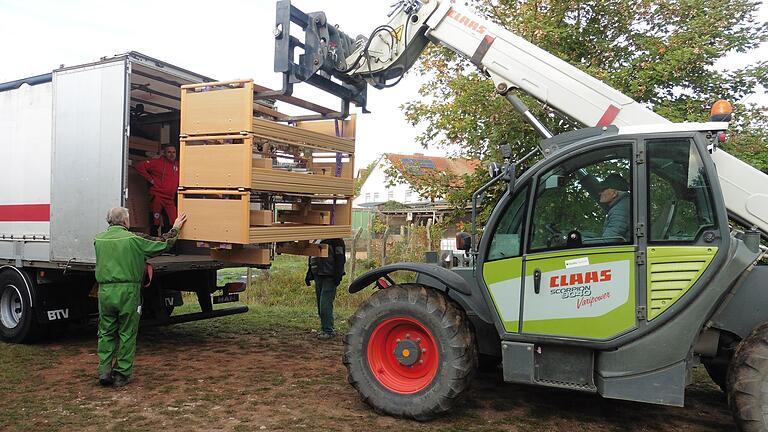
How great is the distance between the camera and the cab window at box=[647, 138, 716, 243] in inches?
153

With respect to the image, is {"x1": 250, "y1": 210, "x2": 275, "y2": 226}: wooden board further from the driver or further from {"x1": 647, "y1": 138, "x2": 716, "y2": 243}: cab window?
{"x1": 647, "y1": 138, "x2": 716, "y2": 243}: cab window

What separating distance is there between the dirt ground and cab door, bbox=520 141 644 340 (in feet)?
3.27

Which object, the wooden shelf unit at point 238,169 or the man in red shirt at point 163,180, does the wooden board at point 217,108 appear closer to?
the wooden shelf unit at point 238,169

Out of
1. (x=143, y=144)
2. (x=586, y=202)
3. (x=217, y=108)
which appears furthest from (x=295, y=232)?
(x=143, y=144)

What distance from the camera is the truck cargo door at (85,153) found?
5.91 meters

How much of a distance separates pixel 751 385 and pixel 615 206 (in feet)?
4.69

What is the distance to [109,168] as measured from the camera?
5965 mm

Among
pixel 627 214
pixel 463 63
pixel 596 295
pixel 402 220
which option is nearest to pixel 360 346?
pixel 596 295

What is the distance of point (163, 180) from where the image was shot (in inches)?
298

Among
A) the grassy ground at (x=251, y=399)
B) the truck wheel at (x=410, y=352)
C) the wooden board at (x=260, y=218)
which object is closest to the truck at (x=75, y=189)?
the wooden board at (x=260, y=218)

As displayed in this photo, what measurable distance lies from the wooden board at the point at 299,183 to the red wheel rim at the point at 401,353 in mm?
1670

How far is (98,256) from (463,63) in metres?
5.64

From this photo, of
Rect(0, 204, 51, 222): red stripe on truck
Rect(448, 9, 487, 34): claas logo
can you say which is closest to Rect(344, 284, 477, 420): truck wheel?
Rect(448, 9, 487, 34): claas logo

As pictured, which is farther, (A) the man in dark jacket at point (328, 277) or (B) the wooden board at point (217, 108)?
(A) the man in dark jacket at point (328, 277)
